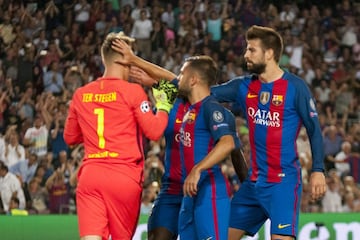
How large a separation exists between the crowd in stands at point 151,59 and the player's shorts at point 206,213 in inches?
245

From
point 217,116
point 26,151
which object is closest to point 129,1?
point 26,151

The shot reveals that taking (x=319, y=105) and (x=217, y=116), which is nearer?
(x=217, y=116)

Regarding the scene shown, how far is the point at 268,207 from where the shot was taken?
8.71m

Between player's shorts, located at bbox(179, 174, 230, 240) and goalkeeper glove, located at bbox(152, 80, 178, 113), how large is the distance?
2.46ft

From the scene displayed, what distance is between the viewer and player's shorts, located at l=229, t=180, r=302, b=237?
339 inches

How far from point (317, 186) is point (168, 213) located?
4.56 ft

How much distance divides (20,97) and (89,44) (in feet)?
9.15

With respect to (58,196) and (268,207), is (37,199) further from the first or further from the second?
(268,207)

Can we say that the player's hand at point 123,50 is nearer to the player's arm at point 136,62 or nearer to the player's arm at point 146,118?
the player's arm at point 136,62

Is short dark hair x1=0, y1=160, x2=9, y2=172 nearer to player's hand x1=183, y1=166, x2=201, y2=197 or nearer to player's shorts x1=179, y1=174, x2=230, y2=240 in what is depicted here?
player's shorts x1=179, y1=174, x2=230, y2=240

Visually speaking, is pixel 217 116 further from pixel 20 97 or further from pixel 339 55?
pixel 339 55

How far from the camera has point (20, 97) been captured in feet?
60.5

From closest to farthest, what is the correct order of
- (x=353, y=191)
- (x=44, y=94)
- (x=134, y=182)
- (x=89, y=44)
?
(x=134, y=182) → (x=353, y=191) → (x=44, y=94) → (x=89, y=44)

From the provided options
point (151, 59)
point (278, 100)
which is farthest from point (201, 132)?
point (151, 59)
